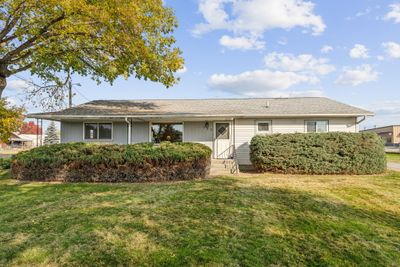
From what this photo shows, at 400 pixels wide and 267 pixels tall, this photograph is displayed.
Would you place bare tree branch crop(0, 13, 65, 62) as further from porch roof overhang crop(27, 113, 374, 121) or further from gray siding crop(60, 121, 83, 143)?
gray siding crop(60, 121, 83, 143)

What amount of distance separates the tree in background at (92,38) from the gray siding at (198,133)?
8.88 feet

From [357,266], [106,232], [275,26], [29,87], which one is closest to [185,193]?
[106,232]

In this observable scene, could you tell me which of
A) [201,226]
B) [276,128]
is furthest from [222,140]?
[201,226]

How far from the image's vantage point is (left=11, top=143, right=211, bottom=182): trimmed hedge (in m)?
8.94

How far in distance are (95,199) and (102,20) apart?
6.21 meters

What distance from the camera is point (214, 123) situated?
45.0ft

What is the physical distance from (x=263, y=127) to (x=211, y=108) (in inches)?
124

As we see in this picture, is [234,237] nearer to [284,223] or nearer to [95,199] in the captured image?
[284,223]

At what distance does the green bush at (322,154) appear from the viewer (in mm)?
10539

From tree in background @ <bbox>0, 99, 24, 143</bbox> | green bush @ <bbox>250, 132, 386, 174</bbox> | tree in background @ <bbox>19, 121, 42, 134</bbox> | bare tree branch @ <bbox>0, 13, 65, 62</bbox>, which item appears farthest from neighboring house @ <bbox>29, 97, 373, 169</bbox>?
bare tree branch @ <bbox>0, 13, 65, 62</bbox>

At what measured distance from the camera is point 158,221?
4.77 m

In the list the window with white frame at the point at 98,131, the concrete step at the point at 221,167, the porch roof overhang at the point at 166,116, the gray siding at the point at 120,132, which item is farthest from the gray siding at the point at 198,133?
the window with white frame at the point at 98,131

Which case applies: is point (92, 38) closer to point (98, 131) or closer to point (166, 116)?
point (166, 116)

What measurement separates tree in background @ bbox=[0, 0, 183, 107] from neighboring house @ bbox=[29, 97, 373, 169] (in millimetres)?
2142
